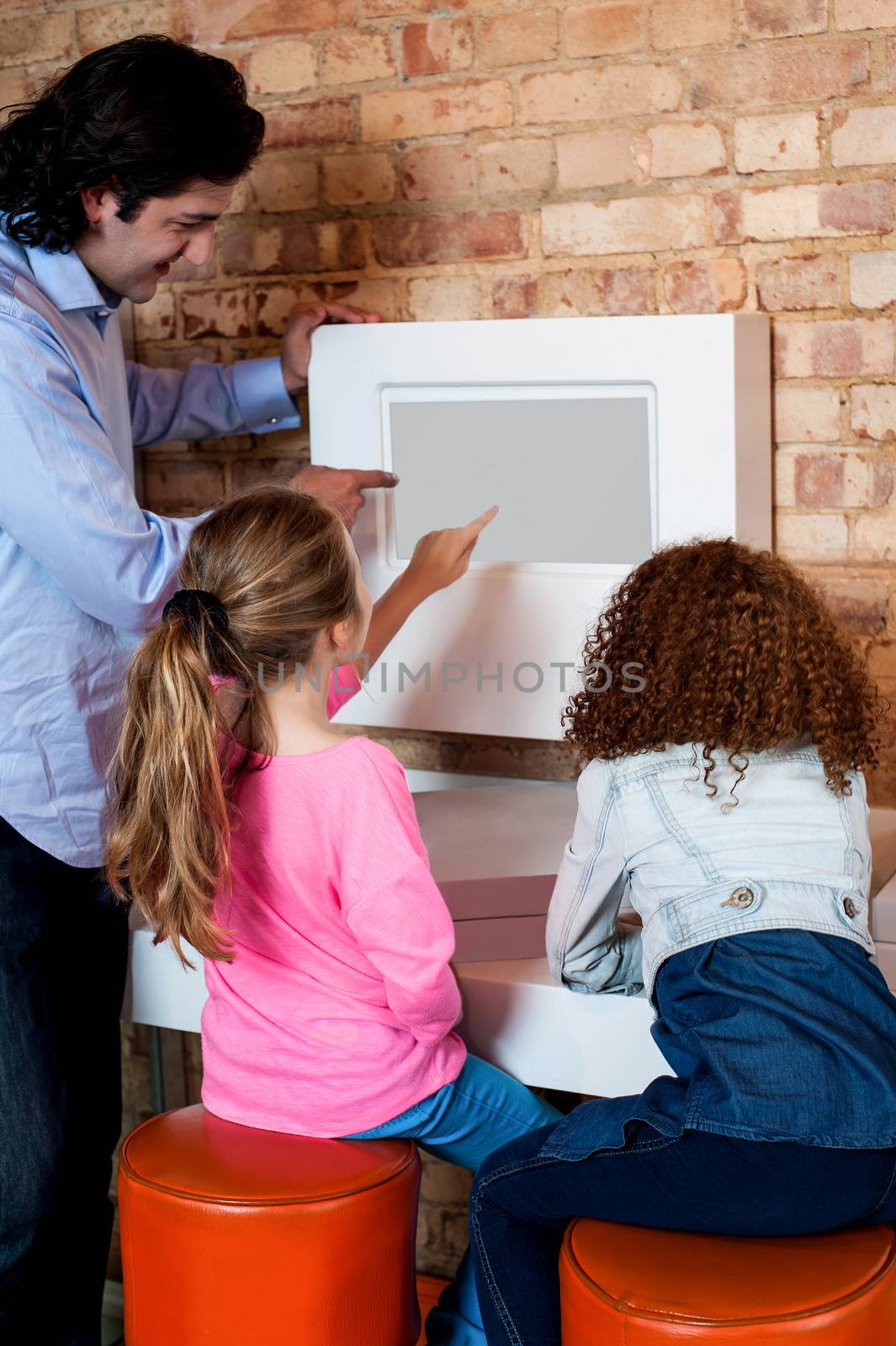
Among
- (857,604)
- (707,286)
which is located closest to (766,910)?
(857,604)

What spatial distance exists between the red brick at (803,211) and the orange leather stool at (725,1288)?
106cm

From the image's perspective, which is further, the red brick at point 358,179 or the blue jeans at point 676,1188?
the red brick at point 358,179

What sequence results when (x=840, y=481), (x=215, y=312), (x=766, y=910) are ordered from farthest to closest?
(x=215, y=312)
(x=840, y=481)
(x=766, y=910)

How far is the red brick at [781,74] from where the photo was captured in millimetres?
1504

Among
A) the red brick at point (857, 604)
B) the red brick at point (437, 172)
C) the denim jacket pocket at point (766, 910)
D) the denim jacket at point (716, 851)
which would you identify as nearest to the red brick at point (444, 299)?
the red brick at point (437, 172)

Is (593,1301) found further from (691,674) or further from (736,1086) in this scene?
(691,674)

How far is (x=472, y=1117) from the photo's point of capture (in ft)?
4.16

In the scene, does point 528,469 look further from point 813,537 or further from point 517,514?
point 813,537

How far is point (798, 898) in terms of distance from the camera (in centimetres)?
112

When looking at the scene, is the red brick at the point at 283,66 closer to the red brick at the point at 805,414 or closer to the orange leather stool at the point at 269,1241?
the red brick at the point at 805,414

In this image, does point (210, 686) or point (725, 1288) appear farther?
point (210, 686)

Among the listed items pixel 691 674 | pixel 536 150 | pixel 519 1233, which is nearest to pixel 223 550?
pixel 691 674

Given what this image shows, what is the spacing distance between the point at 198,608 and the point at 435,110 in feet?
2.96

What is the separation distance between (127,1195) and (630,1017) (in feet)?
1.57
